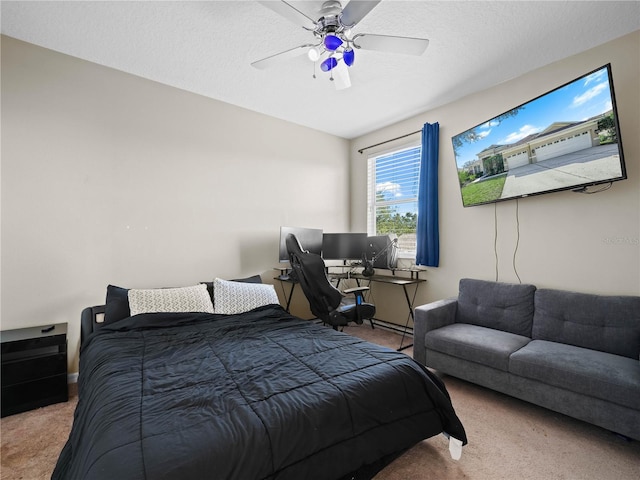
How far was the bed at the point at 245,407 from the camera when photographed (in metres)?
1.06

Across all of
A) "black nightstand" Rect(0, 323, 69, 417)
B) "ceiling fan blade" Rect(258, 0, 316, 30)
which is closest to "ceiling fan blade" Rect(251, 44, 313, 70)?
"ceiling fan blade" Rect(258, 0, 316, 30)

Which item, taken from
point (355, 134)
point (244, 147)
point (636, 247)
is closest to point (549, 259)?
point (636, 247)

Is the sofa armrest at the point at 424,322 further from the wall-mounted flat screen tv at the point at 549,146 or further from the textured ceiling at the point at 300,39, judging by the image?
the textured ceiling at the point at 300,39

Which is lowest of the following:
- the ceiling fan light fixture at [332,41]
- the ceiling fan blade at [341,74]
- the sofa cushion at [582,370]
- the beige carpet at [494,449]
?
the beige carpet at [494,449]

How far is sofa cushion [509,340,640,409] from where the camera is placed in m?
1.73

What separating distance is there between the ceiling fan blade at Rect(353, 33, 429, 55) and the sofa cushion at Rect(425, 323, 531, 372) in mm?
2178

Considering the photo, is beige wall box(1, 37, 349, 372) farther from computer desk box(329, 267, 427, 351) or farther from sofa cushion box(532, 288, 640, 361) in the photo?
sofa cushion box(532, 288, 640, 361)

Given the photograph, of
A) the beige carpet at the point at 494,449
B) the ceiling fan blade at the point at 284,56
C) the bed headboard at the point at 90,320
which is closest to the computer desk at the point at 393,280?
the beige carpet at the point at 494,449

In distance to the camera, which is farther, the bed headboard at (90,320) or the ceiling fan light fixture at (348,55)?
the bed headboard at (90,320)

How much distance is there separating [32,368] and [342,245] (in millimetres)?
3151

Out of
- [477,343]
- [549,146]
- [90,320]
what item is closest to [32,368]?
[90,320]

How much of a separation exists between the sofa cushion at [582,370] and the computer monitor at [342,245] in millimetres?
2156

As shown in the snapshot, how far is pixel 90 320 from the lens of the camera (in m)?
2.45

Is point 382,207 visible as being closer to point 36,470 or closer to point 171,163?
point 171,163
